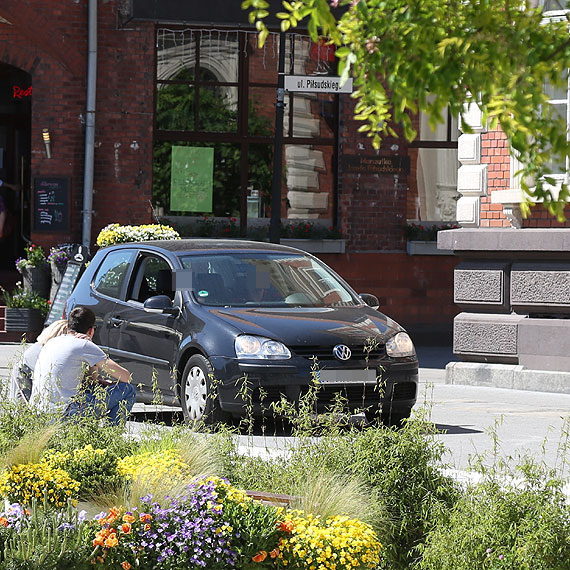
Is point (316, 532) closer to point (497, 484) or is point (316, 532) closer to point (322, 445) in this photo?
point (497, 484)

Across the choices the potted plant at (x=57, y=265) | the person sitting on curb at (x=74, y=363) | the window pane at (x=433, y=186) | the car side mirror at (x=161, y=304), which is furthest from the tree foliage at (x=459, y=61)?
the window pane at (x=433, y=186)

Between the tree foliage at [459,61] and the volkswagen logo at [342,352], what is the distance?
263 inches

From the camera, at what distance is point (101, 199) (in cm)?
2166

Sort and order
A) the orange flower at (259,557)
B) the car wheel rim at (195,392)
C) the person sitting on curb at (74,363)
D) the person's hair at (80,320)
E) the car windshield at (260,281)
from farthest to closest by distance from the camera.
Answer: the car windshield at (260,281) < the car wheel rim at (195,392) < the person's hair at (80,320) < the person sitting on curb at (74,363) < the orange flower at (259,557)

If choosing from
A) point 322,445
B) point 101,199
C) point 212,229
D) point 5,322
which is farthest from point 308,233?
point 322,445

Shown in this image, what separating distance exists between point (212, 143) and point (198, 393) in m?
11.8

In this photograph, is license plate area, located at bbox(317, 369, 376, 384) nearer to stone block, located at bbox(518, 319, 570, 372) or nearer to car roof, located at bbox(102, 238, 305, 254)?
car roof, located at bbox(102, 238, 305, 254)

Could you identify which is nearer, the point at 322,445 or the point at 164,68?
the point at 322,445

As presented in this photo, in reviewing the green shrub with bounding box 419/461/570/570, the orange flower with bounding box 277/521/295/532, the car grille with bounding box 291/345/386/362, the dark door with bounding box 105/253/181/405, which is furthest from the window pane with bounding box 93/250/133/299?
the orange flower with bounding box 277/521/295/532

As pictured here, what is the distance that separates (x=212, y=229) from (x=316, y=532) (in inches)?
655

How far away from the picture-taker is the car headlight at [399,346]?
10953 mm

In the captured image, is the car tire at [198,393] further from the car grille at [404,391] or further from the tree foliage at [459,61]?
the tree foliage at [459,61]

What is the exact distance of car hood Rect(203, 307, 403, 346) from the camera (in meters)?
10.6

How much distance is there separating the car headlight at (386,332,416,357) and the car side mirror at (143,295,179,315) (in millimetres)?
1857
